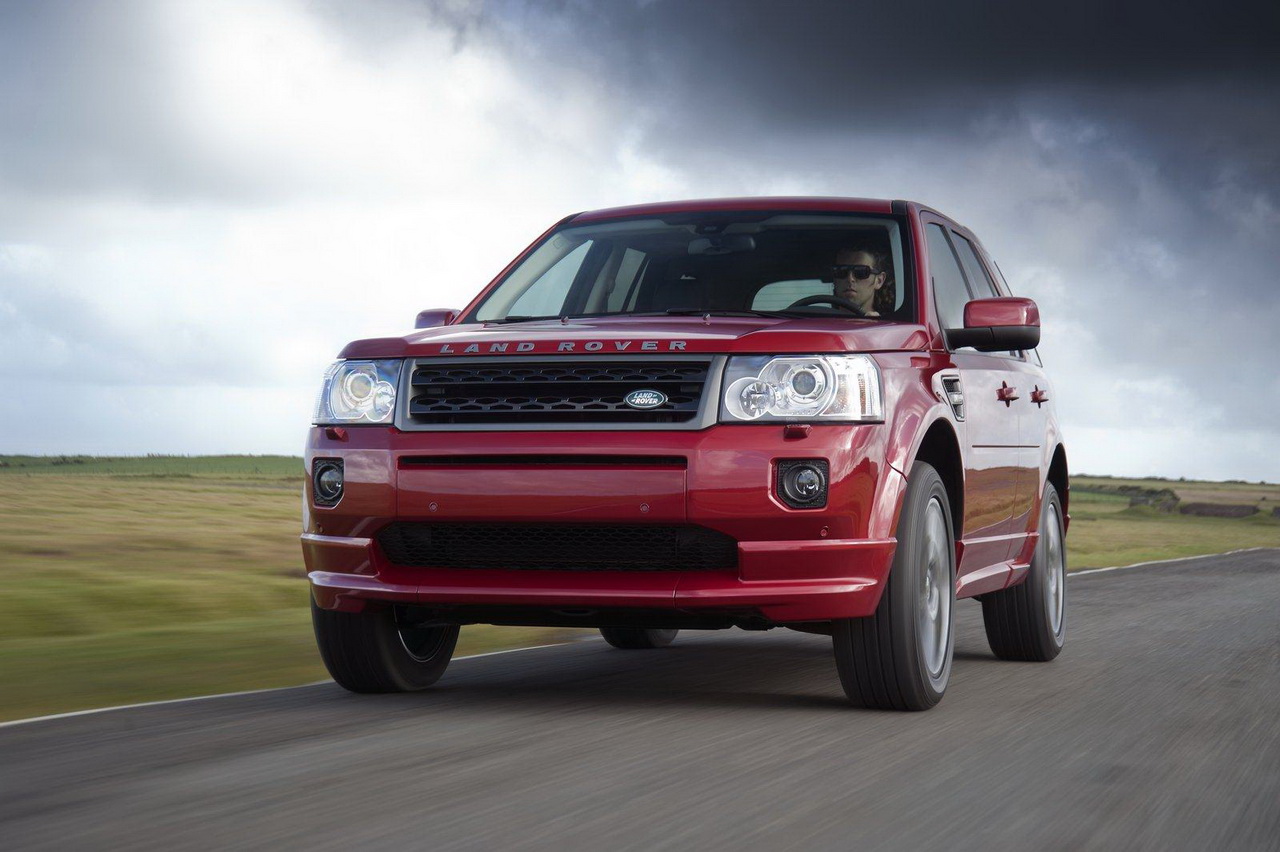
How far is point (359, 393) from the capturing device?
6.38 metres

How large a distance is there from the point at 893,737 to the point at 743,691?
1391 mm

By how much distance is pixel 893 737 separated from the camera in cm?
577

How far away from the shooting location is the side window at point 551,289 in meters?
Result: 7.71

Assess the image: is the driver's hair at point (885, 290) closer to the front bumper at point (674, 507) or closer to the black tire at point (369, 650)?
the front bumper at point (674, 507)

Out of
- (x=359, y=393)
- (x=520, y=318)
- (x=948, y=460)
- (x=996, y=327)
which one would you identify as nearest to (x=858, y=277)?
(x=996, y=327)

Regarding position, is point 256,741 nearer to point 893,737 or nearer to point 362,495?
point 362,495

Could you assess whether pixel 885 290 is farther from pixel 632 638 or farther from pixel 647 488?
pixel 632 638

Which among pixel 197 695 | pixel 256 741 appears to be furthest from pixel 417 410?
pixel 197 695

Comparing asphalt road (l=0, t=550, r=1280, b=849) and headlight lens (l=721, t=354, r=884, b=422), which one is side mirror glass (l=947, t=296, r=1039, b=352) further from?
asphalt road (l=0, t=550, r=1280, b=849)

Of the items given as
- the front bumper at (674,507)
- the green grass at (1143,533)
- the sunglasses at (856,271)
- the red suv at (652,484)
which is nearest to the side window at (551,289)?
the red suv at (652,484)

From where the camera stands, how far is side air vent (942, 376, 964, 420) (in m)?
6.91

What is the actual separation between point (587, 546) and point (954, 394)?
1876 millimetres

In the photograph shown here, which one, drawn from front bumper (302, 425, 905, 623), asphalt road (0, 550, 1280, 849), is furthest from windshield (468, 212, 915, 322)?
asphalt road (0, 550, 1280, 849)

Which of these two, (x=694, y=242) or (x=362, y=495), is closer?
(x=362, y=495)
